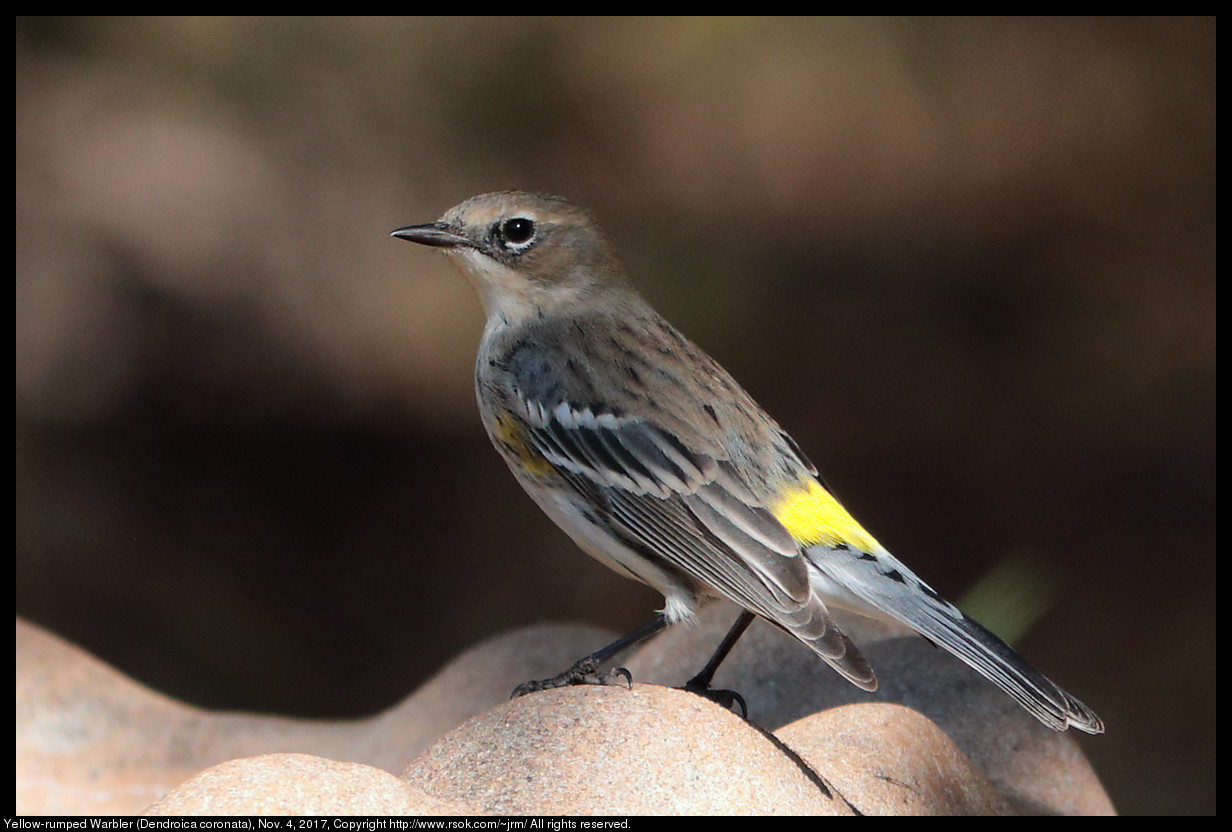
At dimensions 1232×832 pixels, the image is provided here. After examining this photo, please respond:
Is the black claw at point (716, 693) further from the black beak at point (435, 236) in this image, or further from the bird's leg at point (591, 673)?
the black beak at point (435, 236)

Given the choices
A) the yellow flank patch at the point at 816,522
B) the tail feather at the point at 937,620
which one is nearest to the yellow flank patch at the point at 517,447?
the yellow flank patch at the point at 816,522

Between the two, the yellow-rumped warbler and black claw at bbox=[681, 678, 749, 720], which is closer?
the yellow-rumped warbler

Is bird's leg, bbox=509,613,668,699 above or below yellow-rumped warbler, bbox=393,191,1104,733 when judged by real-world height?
→ below

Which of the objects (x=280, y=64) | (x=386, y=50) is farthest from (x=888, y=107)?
(x=280, y=64)

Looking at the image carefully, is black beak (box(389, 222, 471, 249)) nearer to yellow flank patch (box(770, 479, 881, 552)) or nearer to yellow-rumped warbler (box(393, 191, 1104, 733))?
yellow-rumped warbler (box(393, 191, 1104, 733))

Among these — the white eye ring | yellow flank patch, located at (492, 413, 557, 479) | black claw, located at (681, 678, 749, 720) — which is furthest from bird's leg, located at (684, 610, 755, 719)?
the white eye ring

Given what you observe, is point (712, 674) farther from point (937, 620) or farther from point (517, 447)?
point (517, 447)

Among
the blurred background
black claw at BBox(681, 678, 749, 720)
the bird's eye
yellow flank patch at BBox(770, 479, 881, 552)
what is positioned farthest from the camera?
the blurred background

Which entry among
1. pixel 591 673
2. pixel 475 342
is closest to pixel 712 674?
pixel 591 673
